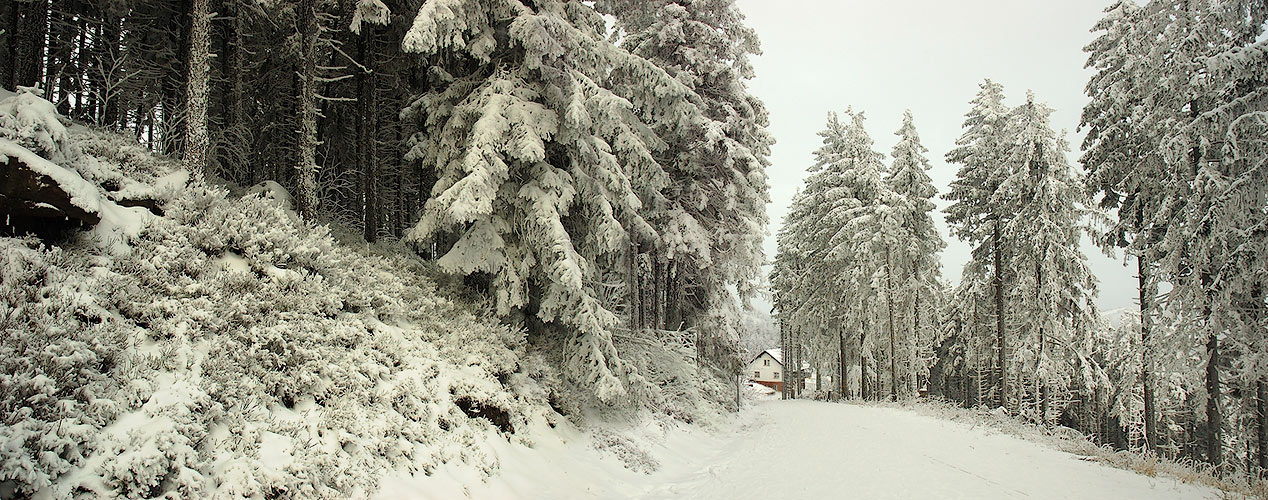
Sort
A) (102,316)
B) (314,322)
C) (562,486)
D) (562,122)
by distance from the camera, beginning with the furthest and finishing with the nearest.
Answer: (562,122), (562,486), (314,322), (102,316)

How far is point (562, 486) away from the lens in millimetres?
8312

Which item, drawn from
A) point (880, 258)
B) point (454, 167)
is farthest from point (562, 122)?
point (880, 258)

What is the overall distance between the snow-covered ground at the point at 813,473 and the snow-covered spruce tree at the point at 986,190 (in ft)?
39.5

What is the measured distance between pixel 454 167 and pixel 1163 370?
16.9m

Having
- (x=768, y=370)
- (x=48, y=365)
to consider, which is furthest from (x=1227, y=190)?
(x=768, y=370)

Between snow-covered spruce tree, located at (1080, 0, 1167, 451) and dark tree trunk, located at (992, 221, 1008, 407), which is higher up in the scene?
snow-covered spruce tree, located at (1080, 0, 1167, 451)

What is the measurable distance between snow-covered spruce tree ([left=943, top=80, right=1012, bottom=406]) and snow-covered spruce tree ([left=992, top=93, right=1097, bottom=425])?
2.03 ft

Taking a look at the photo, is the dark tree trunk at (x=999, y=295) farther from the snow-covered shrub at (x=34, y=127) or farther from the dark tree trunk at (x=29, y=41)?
the dark tree trunk at (x=29, y=41)

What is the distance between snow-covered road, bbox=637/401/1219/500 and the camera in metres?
8.33

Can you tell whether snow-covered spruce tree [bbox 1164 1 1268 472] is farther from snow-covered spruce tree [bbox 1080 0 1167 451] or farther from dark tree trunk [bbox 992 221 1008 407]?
dark tree trunk [bbox 992 221 1008 407]

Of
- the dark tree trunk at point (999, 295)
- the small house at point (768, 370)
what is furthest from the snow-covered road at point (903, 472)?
the small house at point (768, 370)

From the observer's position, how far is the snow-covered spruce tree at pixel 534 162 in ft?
33.9

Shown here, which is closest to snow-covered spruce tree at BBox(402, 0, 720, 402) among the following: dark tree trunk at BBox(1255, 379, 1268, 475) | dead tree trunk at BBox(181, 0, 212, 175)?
dead tree trunk at BBox(181, 0, 212, 175)

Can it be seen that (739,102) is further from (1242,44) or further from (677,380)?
(1242,44)
